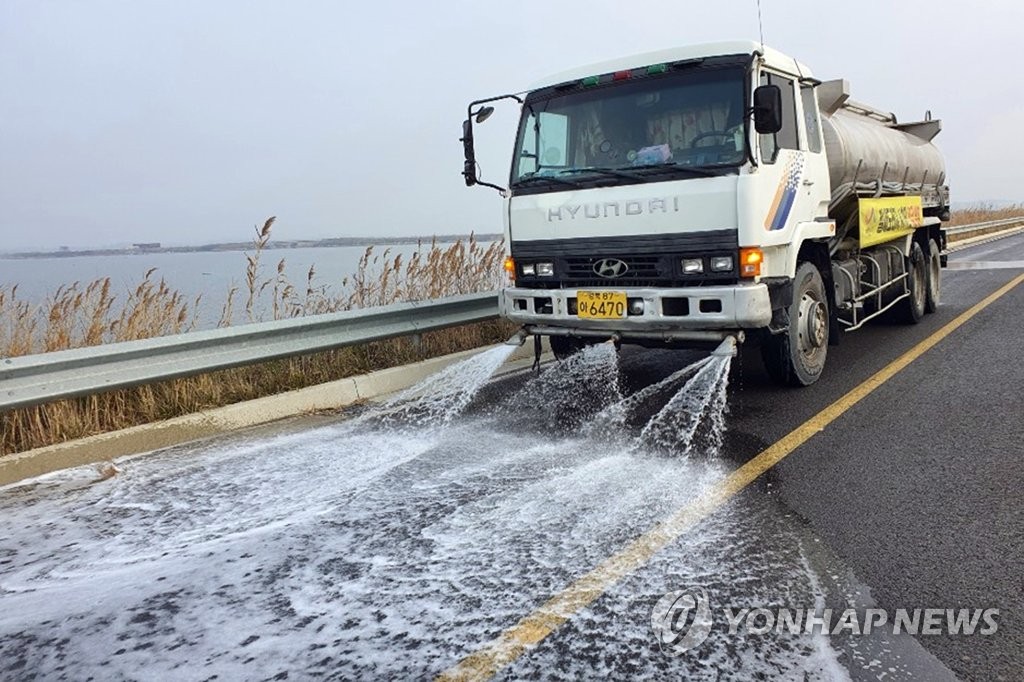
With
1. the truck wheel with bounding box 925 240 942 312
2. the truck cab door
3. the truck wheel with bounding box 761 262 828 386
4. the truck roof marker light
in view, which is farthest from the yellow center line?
the truck wheel with bounding box 925 240 942 312

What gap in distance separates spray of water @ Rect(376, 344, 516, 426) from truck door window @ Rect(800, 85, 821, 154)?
3.11 metres

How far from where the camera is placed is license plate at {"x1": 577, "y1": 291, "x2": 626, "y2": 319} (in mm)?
5543

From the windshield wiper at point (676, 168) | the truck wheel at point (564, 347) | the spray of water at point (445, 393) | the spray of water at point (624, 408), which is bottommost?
the spray of water at point (624, 408)

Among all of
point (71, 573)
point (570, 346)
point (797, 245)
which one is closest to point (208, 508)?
point (71, 573)

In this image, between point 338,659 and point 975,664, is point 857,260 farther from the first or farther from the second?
point 338,659

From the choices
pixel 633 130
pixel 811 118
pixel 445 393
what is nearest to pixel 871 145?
pixel 811 118

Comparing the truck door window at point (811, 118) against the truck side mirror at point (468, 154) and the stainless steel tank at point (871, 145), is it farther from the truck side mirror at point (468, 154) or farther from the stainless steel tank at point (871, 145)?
the truck side mirror at point (468, 154)

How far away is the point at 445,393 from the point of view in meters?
6.55

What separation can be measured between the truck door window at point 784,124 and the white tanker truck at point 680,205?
0.02m

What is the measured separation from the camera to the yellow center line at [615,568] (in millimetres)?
2459

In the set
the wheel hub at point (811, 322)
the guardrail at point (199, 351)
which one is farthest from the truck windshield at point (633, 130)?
the guardrail at point (199, 351)

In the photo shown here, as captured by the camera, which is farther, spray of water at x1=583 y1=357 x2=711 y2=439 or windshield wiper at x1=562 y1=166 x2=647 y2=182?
windshield wiper at x1=562 y1=166 x2=647 y2=182

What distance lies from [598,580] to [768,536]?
908mm

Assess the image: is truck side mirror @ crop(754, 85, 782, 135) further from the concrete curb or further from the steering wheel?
the concrete curb
